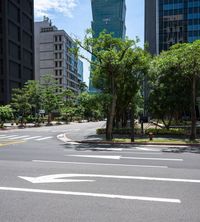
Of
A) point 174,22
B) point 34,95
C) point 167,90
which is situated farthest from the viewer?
point 174,22

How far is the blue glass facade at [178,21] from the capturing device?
78.2m

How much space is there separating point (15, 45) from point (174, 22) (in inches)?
1702

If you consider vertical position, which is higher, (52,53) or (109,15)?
(109,15)

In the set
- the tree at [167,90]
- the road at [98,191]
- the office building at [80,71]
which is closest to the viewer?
the road at [98,191]

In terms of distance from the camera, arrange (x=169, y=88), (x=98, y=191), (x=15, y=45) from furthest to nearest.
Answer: (x=15, y=45) → (x=169, y=88) → (x=98, y=191)

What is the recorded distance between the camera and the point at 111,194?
24.1ft

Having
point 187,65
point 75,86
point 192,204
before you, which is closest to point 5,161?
point 192,204

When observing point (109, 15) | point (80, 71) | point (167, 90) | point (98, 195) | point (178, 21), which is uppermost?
point (109, 15)

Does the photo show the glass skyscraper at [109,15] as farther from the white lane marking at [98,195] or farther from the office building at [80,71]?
the white lane marking at [98,195]

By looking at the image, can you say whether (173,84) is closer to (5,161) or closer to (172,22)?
(5,161)

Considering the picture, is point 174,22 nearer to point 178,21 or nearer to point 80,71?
point 178,21

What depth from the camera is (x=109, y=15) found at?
412ft

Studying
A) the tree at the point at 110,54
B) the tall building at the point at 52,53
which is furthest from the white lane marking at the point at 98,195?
the tall building at the point at 52,53

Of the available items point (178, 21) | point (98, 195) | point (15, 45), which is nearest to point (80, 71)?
point (15, 45)
